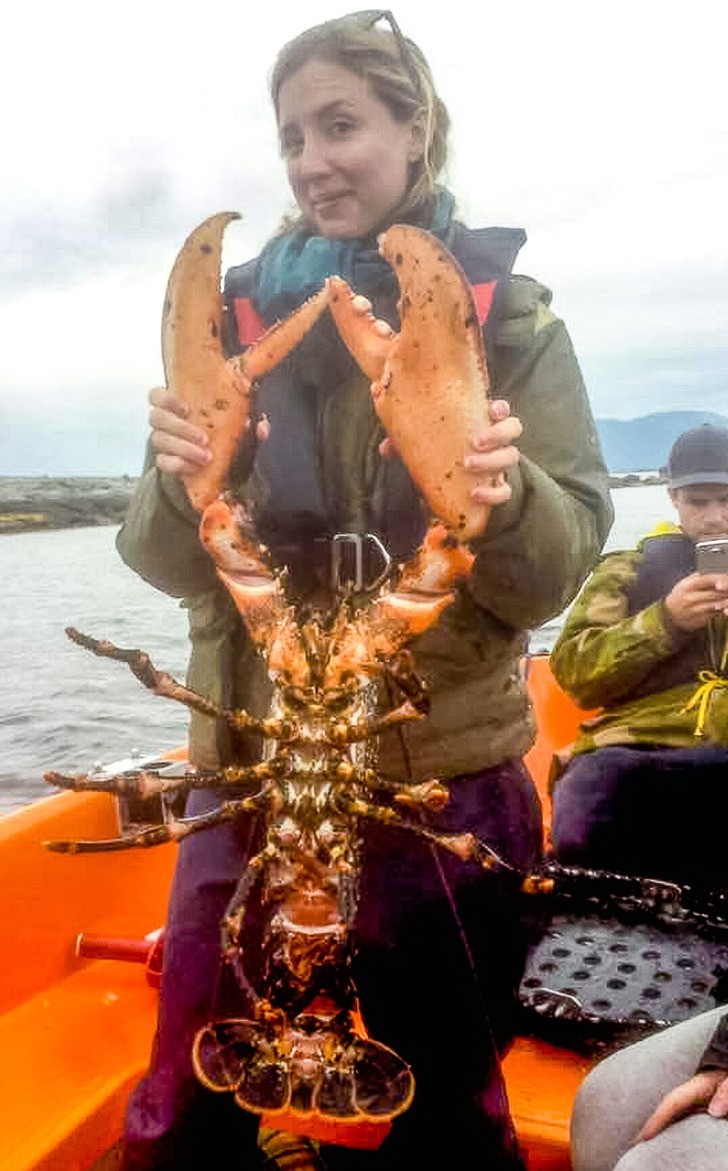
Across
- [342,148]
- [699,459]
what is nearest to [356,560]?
[342,148]

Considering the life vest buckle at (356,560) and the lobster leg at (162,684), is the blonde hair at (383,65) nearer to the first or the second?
the life vest buckle at (356,560)

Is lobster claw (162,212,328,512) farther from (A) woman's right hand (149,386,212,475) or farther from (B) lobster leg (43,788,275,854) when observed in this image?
(B) lobster leg (43,788,275,854)

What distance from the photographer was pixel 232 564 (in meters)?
1.95

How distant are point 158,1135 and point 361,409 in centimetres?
144

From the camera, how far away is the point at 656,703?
12.7 ft

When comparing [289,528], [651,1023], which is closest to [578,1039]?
[651,1023]

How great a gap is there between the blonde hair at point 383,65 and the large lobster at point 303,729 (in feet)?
1.31

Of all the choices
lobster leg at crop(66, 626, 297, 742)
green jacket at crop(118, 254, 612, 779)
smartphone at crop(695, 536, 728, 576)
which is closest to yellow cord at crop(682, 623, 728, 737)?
smartphone at crop(695, 536, 728, 576)

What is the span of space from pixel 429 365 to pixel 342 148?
1.72ft

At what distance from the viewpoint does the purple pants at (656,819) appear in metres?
3.57

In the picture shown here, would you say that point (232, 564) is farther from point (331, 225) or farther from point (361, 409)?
point (331, 225)

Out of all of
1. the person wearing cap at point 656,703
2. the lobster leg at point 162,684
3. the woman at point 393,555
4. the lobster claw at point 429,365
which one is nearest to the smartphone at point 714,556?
the person wearing cap at point 656,703

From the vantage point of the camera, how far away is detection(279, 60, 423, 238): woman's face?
1.96 metres

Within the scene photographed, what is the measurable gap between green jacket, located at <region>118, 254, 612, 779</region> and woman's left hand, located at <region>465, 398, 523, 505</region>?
98mm
